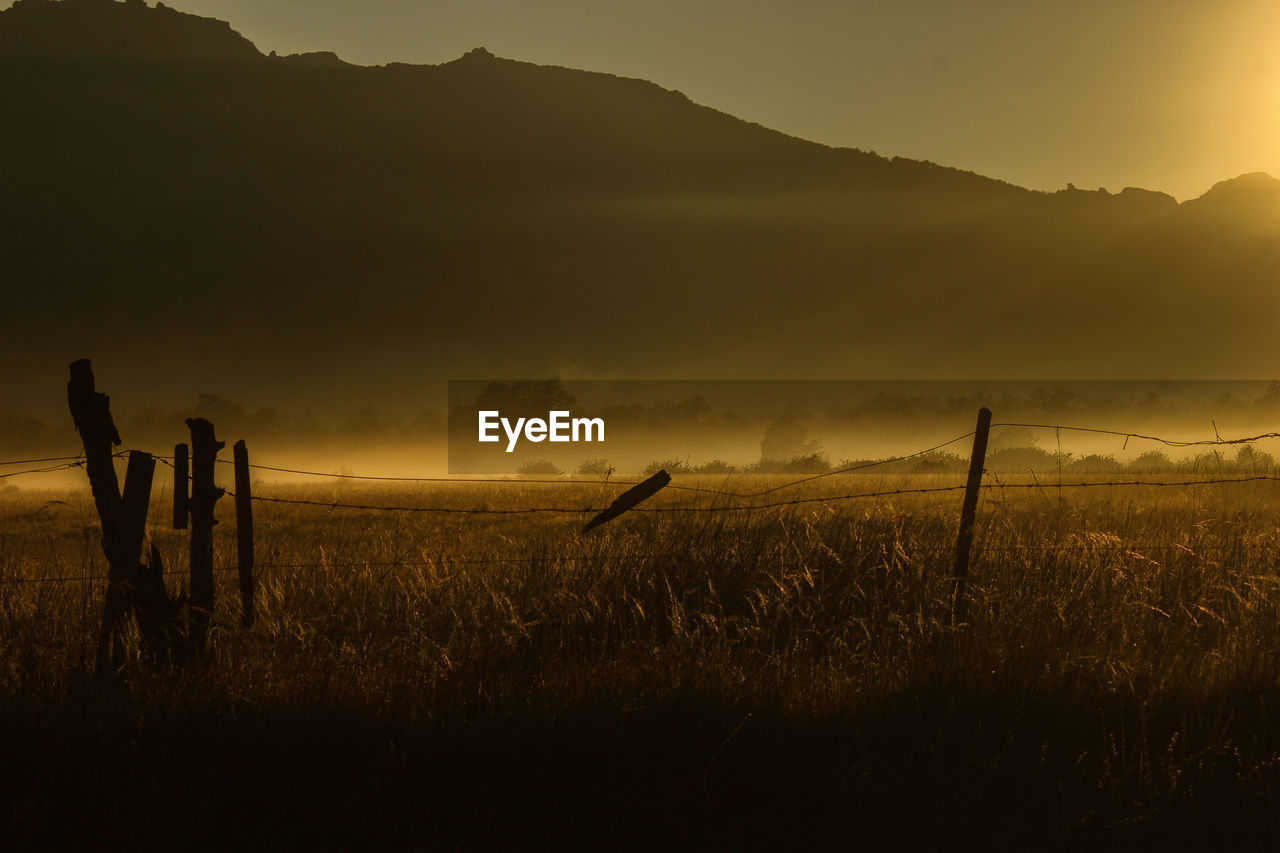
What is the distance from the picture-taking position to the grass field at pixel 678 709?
4.38 m

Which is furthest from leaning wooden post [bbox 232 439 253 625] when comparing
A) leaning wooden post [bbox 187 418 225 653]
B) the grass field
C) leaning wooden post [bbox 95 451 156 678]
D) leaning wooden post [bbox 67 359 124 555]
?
leaning wooden post [bbox 95 451 156 678]

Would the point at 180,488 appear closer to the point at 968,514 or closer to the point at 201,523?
the point at 201,523

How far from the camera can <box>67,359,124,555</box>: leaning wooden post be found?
6.09 metres

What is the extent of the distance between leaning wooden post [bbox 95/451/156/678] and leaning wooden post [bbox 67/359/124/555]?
17 cm

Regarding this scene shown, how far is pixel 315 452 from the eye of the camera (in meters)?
95.9

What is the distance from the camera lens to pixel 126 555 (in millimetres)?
5992

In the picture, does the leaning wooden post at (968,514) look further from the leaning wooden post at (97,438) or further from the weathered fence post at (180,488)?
the leaning wooden post at (97,438)

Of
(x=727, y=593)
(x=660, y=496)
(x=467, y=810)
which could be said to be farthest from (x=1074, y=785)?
(x=660, y=496)

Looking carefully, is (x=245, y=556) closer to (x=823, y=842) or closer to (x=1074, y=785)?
(x=823, y=842)

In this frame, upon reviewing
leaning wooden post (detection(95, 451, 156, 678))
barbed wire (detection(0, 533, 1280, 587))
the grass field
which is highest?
leaning wooden post (detection(95, 451, 156, 678))

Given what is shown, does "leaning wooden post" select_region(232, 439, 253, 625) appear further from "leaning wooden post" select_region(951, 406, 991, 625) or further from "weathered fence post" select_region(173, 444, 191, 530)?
"leaning wooden post" select_region(951, 406, 991, 625)

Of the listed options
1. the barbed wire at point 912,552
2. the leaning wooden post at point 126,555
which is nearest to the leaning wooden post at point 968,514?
the barbed wire at point 912,552

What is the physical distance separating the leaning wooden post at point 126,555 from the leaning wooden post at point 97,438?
17 cm

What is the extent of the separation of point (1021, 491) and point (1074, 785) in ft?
64.7
